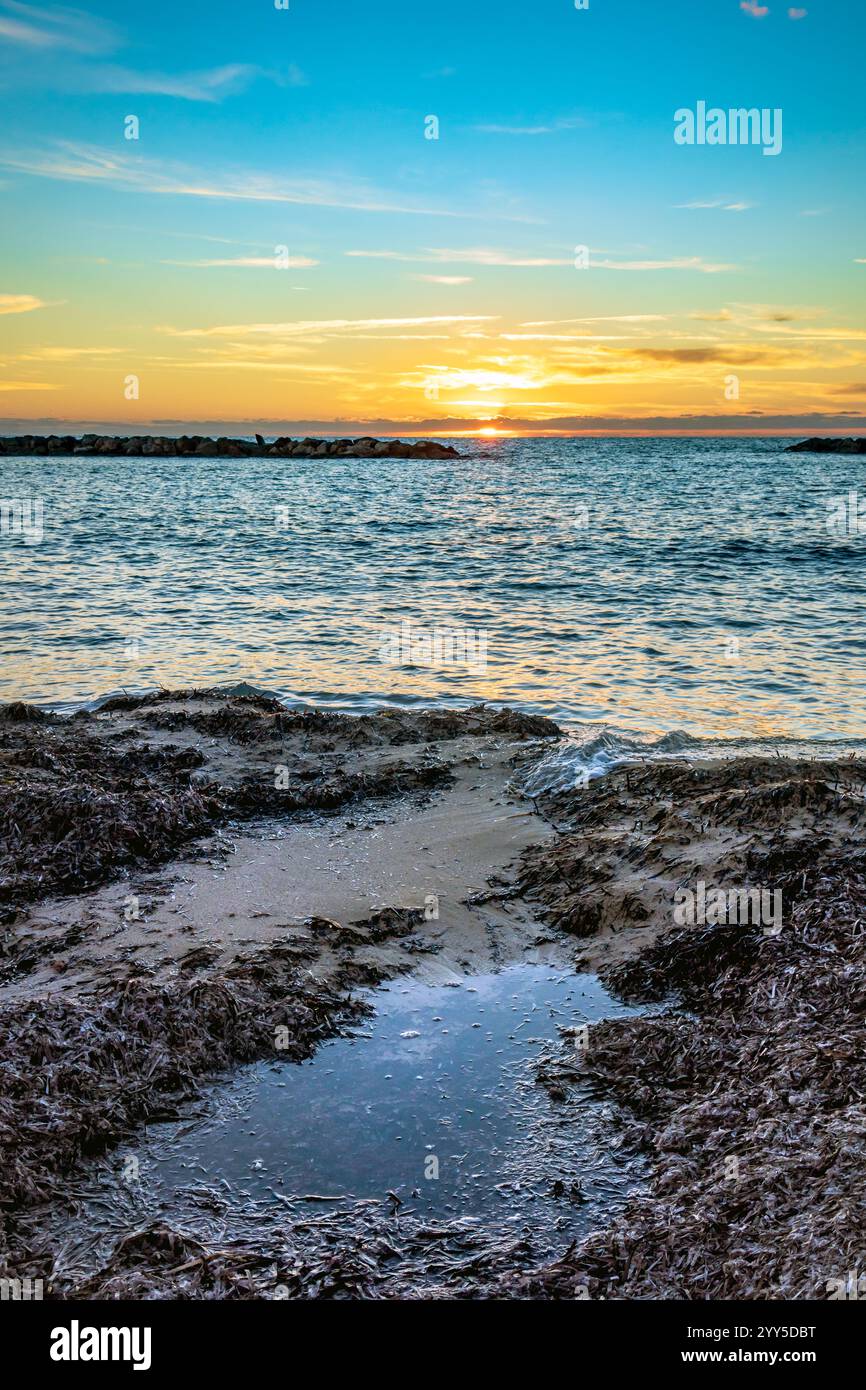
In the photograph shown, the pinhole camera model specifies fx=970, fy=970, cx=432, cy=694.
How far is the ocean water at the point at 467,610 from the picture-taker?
44.7 feet

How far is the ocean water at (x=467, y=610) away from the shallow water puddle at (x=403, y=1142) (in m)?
6.08

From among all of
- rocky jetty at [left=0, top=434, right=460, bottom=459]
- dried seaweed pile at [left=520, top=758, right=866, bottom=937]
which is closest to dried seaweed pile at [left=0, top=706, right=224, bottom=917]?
dried seaweed pile at [left=520, top=758, right=866, bottom=937]

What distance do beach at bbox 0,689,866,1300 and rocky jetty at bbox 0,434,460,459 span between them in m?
110

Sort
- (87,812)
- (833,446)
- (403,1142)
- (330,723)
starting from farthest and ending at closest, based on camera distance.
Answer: (833,446)
(330,723)
(87,812)
(403,1142)

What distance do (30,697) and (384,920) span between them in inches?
351

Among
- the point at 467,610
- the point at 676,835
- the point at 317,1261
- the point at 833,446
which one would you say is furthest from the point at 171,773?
the point at 833,446

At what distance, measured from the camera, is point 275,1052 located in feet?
16.4

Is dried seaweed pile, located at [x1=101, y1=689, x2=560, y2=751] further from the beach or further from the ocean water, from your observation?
the ocean water

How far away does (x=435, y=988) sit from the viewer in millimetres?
5664

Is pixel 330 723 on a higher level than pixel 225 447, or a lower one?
lower

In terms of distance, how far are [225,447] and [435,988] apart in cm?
11801

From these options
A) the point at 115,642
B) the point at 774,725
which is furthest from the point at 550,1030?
the point at 115,642

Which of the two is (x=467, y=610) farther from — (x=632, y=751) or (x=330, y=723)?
(x=632, y=751)

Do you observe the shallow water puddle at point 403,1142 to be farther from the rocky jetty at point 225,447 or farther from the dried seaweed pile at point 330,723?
the rocky jetty at point 225,447
